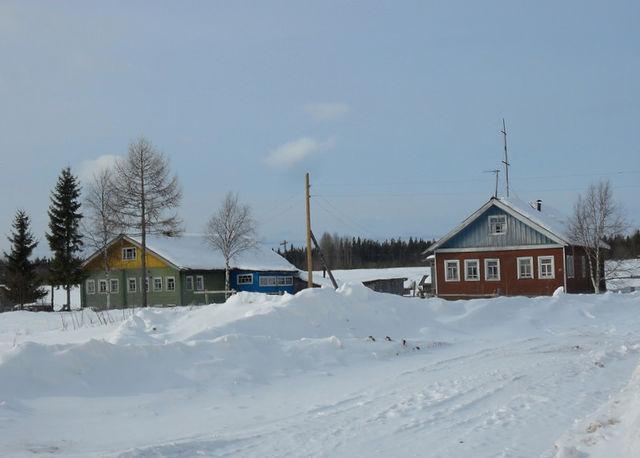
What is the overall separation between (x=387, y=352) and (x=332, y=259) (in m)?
129

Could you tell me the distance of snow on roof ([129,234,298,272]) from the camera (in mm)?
49094

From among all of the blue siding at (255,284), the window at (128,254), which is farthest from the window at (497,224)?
the window at (128,254)

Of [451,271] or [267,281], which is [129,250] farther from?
[451,271]

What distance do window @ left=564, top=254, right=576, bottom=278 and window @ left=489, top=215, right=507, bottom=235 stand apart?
3465mm

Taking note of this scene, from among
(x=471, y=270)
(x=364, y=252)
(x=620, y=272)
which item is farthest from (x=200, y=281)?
(x=364, y=252)

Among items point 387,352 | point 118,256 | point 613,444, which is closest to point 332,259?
point 118,256

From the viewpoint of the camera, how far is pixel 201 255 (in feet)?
170

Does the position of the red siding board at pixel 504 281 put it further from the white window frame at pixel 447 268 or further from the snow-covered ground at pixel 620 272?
the snow-covered ground at pixel 620 272

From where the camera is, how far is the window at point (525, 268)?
3759 cm

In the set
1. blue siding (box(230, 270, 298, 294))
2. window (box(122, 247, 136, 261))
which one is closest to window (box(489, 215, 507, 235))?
blue siding (box(230, 270, 298, 294))

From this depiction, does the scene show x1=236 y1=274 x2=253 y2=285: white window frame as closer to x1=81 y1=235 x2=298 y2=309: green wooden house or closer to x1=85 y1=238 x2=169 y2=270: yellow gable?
x1=81 y1=235 x2=298 y2=309: green wooden house

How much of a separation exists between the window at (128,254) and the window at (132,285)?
152cm

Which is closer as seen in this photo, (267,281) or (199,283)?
(199,283)

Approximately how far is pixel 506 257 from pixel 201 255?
23.0 metres
